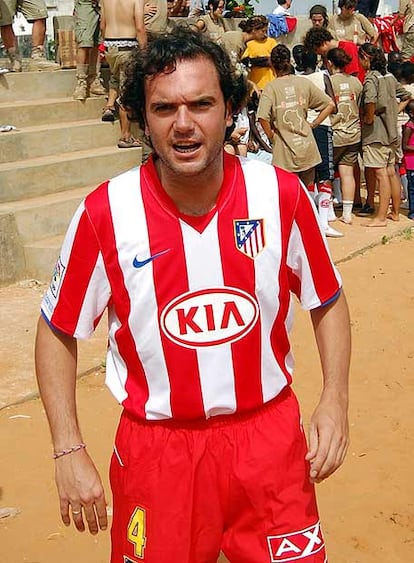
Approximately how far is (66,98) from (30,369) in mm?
5570

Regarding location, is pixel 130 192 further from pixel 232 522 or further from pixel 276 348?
pixel 232 522

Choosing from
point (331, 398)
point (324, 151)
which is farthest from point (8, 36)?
point (331, 398)

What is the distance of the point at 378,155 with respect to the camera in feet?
32.8

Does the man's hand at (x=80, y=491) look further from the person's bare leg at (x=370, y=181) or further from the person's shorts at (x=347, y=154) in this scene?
the person's bare leg at (x=370, y=181)

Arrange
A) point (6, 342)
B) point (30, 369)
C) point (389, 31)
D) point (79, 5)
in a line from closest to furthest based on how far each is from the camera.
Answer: point (30, 369), point (6, 342), point (79, 5), point (389, 31)

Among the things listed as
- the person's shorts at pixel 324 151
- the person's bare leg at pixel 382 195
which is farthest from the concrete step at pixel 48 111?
the person's bare leg at pixel 382 195

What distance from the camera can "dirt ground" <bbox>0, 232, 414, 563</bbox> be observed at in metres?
4.12

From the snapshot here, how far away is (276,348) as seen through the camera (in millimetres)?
2627

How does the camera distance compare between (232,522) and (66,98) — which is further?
(66,98)

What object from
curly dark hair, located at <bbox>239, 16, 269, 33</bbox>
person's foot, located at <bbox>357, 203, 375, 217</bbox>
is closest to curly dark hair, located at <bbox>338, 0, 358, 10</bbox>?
curly dark hair, located at <bbox>239, 16, 269, 33</bbox>

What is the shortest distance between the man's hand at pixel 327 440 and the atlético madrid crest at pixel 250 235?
52cm

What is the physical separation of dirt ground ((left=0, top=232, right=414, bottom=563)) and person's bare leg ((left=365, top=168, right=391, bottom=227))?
300 cm

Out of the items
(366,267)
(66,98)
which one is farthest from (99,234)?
(66,98)

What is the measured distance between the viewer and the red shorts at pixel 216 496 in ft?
8.32
